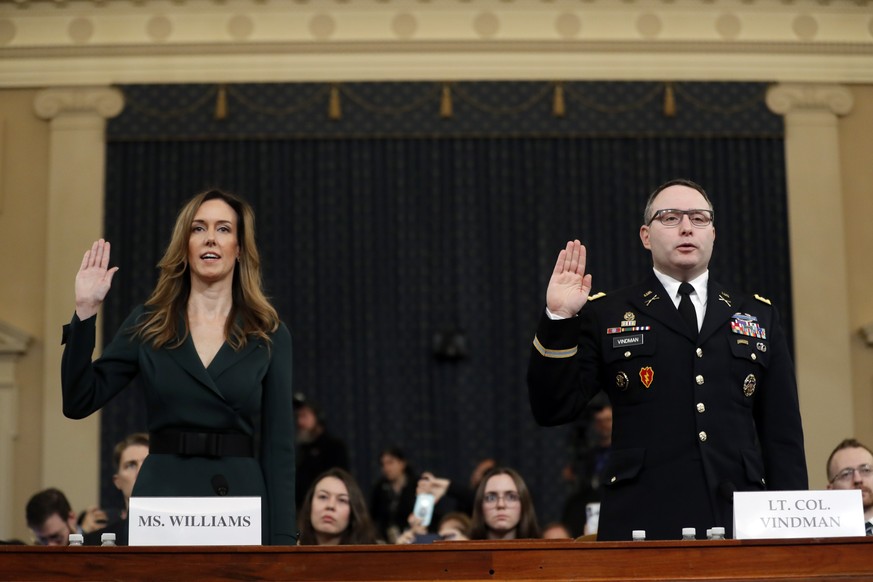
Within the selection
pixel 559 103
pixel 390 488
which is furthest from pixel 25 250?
pixel 559 103

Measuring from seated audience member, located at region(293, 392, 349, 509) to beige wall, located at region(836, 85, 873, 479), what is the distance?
12.8ft

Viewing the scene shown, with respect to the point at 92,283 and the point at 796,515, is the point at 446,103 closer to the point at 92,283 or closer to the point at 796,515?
the point at 92,283

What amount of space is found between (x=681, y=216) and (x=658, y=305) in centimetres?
24

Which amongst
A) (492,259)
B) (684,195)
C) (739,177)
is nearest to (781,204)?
(739,177)

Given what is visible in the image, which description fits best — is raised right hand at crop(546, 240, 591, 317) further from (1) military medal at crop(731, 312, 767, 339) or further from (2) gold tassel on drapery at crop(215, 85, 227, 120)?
(2) gold tassel on drapery at crop(215, 85, 227, 120)

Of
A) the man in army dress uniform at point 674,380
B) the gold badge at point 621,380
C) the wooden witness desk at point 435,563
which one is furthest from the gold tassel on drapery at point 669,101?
the wooden witness desk at point 435,563

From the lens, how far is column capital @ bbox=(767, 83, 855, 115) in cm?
1044

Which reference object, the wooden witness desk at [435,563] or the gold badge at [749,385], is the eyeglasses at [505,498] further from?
the wooden witness desk at [435,563]

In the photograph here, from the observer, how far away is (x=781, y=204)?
34.4 ft

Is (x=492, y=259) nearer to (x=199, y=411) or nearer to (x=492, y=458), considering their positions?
(x=492, y=458)

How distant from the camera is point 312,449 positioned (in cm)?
881

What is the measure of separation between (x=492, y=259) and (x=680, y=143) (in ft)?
5.87

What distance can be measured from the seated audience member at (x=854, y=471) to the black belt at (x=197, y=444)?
7.99 ft

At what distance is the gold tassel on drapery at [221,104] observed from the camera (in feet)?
34.2
